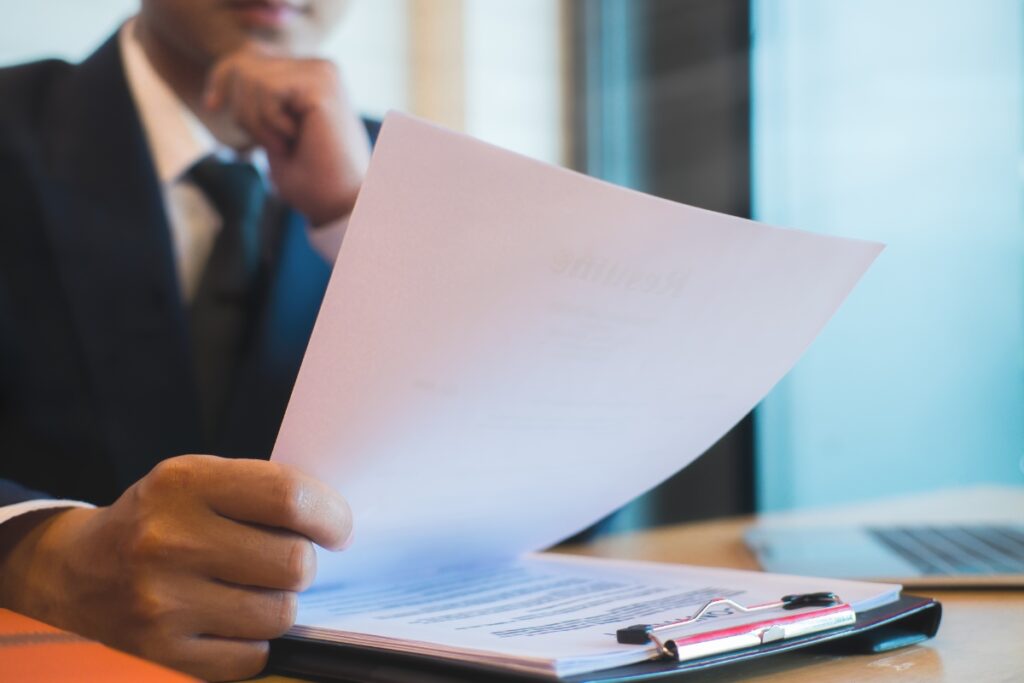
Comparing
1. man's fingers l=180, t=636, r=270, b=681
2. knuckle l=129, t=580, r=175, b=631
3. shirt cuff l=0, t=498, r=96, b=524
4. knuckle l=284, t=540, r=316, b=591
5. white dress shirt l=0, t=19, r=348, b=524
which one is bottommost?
man's fingers l=180, t=636, r=270, b=681

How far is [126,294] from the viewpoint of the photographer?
88cm

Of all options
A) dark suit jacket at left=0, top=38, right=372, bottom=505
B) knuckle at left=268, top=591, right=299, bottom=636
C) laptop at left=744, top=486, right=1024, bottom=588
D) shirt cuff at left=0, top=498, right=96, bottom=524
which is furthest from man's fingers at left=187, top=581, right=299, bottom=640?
dark suit jacket at left=0, top=38, right=372, bottom=505

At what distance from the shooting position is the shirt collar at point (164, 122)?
1.00 m

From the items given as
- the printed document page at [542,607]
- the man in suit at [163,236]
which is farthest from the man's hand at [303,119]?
the printed document page at [542,607]

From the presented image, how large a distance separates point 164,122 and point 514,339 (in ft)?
2.43

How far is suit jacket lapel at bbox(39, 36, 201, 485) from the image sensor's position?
88cm

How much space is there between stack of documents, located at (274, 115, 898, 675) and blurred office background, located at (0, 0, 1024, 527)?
1.13m

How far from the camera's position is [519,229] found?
38cm

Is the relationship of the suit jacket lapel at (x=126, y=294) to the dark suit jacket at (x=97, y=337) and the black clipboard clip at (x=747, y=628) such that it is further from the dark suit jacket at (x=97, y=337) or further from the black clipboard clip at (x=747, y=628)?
the black clipboard clip at (x=747, y=628)

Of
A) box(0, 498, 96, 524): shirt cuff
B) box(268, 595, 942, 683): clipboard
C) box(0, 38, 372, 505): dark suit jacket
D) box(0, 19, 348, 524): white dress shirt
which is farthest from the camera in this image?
box(0, 19, 348, 524): white dress shirt

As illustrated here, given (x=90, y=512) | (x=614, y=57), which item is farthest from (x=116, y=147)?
(x=614, y=57)

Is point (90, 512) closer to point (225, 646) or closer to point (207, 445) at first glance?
point (225, 646)

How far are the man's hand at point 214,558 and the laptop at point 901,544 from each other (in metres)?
0.35

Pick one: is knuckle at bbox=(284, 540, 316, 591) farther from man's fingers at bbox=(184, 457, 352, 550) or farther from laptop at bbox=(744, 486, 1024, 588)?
laptop at bbox=(744, 486, 1024, 588)
